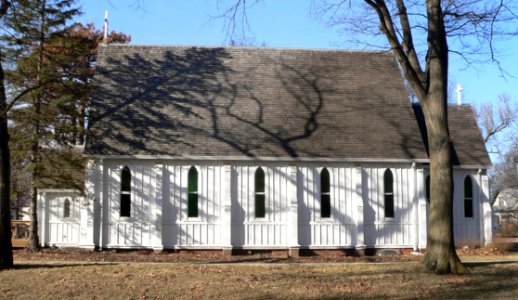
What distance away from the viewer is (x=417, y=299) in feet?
39.2

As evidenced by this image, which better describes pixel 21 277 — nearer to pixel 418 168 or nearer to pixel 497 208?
pixel 418 168

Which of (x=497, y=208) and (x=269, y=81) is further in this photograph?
(x=497, y=208)

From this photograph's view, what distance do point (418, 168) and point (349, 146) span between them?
9.67ft

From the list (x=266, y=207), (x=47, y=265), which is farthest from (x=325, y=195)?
(x=47, y=265)

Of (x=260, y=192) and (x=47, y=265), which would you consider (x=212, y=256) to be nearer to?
(x=260, y=192)

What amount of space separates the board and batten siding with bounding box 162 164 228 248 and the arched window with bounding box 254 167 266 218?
134 cm

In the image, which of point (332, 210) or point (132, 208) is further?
point (332, 210)

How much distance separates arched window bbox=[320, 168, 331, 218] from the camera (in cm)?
2309

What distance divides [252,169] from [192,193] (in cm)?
252

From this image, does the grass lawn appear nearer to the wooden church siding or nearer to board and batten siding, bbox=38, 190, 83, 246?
board and batten siding, bbox=38, 190, 83, 246

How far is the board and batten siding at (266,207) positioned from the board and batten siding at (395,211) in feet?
10.6

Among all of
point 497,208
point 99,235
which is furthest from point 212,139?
point 497,208

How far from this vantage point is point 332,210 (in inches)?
907

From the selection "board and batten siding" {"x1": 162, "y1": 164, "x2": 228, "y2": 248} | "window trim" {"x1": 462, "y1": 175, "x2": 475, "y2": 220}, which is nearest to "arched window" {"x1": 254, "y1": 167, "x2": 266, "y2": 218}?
"board and batten siding" {"x1": 162, "y1": 164, "x2": 228, "y2": 248}
